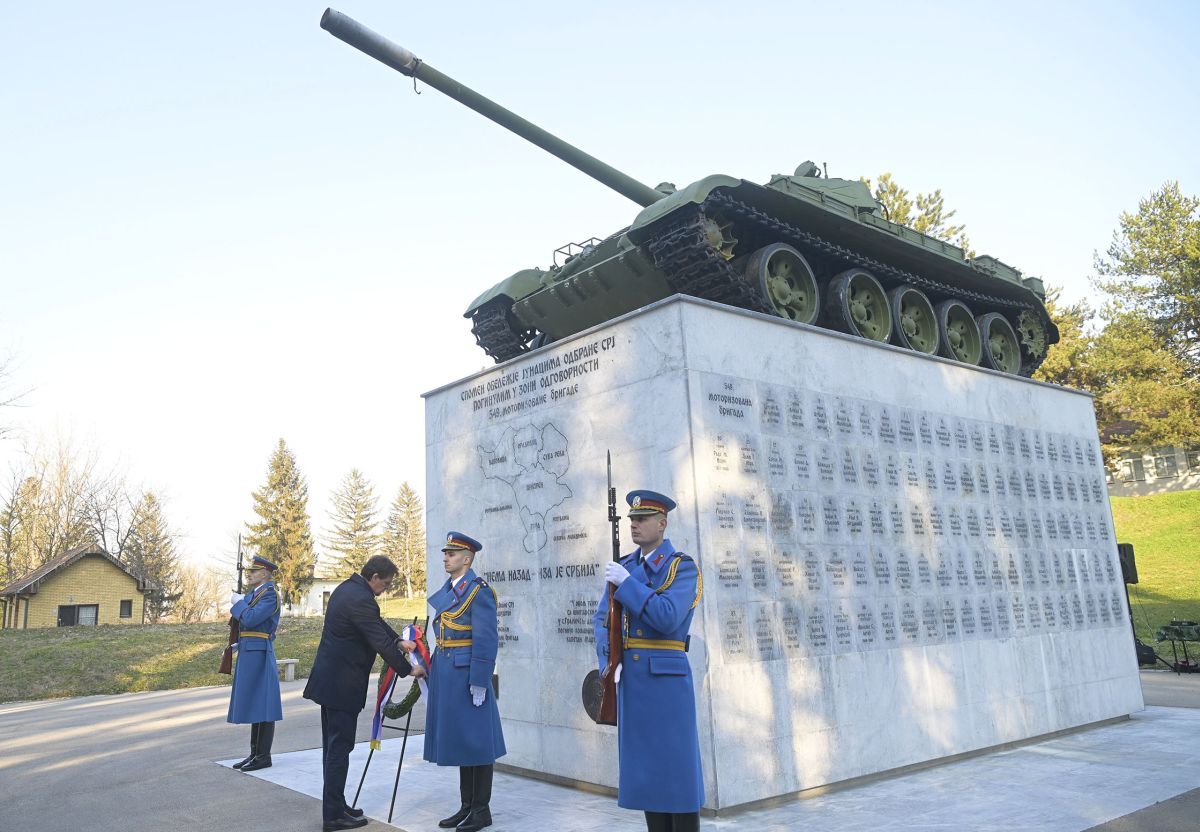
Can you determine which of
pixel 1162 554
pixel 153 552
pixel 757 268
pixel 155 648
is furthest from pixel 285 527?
pixel 757 268

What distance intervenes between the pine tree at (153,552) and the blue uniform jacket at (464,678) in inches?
1619

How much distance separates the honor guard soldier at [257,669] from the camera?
292 inches

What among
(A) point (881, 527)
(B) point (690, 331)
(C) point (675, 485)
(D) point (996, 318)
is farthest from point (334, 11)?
(D) point (996, 318)

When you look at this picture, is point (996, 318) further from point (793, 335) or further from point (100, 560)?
point (100, 560)

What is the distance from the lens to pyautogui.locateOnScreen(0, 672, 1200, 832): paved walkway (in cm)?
536

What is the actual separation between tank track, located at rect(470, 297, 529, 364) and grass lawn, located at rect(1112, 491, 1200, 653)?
45.5ft

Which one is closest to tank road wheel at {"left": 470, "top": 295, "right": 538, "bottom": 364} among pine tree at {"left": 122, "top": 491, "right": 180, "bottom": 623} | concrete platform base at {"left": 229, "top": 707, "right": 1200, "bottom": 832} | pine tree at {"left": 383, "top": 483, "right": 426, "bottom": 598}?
concrete platform base at {"left": 229, "top": 707, "right": 1200, "bottom": 832}

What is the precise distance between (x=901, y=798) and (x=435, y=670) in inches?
131

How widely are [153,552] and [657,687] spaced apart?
156ft

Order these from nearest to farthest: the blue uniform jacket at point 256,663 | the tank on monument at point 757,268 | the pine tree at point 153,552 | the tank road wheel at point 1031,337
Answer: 1. the blue uniform jacket at point 256,663
2. the tank on monument at point 757,268
3. the tank road wheel at point 1031,337
4. the pine tree at point 153,552

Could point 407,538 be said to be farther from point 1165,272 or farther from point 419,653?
point 419,653

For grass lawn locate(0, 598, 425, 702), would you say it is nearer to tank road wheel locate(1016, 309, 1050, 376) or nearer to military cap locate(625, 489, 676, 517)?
tank road wheel locate(1016, 309, 1050, 376)

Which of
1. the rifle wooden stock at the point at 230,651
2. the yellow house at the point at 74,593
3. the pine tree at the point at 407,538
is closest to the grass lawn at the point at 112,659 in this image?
the yellow house at the point at 74,593

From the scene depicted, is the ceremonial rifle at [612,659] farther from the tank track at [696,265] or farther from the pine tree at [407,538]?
the pine tree at [407,538]
